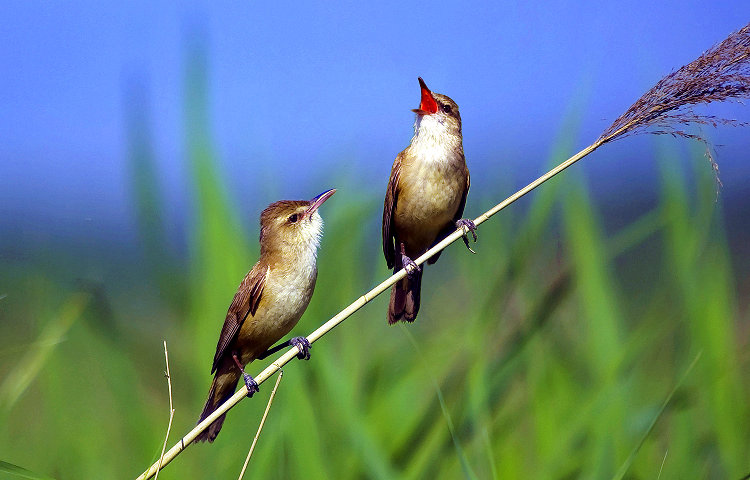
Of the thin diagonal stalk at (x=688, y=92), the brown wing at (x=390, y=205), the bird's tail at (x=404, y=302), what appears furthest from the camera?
the brown wing at (x=390, y=205)

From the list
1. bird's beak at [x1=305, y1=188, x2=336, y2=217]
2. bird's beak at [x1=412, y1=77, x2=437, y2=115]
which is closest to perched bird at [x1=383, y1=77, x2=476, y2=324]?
bird's beak at [x1=412, y1=77, x2=437, y2=115]

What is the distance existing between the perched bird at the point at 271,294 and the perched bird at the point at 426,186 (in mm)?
581

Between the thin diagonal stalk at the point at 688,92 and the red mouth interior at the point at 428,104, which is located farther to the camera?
the red mouth interior at the point at 428,104

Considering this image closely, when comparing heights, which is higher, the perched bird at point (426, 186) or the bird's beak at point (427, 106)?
the bird's beak at point (427, 106)

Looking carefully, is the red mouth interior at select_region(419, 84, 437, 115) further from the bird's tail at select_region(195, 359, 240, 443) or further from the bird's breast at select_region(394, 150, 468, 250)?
the bird's tail at select_region(195, 359, 240, 443)

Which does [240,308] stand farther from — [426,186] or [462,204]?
[462,204]

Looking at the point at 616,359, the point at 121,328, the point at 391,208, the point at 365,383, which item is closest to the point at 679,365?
the point at 616,359

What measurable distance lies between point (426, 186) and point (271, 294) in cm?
87

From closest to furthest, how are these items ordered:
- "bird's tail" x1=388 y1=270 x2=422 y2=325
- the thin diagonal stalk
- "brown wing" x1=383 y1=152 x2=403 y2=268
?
the thin diagonal stalk, "bird's tail" x1=388 y1=270 x2=422 y2=325, "brown wing" x1=383 y1=152 x2=403 y2=268

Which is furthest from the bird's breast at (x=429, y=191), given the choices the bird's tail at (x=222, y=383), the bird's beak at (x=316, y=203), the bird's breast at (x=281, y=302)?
the bird's tail at (x=222, y=383)

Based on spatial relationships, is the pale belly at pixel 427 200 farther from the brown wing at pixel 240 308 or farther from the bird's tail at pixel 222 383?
the bird's tail at pixel 222 383

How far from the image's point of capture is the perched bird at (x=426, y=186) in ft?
8.64

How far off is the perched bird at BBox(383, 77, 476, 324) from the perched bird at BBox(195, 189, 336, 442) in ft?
1.91

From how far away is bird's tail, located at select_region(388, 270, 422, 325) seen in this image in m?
2.58
